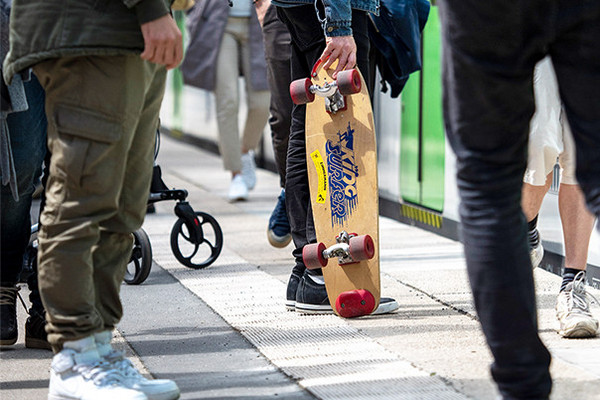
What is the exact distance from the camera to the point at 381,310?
409 cm

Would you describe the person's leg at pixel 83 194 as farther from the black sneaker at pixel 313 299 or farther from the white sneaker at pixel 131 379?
the black sneaker at pixel 313 299

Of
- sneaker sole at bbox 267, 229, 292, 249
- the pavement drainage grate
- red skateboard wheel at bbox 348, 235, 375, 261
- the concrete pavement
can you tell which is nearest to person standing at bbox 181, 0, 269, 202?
the concrete pavement

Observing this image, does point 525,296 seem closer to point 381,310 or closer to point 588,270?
point 381,310

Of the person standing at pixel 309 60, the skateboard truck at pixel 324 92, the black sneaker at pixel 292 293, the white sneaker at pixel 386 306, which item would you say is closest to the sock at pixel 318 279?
the person standing at pixel 309 60

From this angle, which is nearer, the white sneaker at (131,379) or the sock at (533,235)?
the white sneaker at (131,379)

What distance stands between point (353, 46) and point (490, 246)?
1565 mm

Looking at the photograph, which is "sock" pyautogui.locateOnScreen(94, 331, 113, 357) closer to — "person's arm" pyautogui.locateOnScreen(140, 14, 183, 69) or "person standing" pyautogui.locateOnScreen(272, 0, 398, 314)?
"person's arm" pyautogui.locateOnScreen(140, 14, 183, 69)

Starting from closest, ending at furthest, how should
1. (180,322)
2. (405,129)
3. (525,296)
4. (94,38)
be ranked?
(525,296) → (94,38) → (180,322) → (405,129)

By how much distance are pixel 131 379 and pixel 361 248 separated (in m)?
1.18

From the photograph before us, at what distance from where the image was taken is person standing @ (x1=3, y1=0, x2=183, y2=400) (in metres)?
2.81

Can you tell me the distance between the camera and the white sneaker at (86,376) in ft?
9.47

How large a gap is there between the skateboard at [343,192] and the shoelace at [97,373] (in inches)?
48.4

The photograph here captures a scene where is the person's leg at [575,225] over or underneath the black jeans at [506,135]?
underneath

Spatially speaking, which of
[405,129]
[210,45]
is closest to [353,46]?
[405,129]
